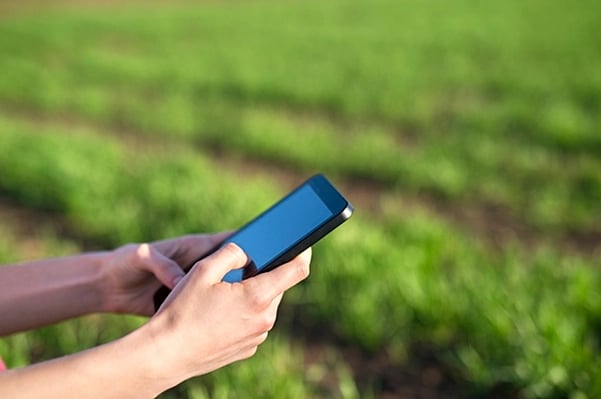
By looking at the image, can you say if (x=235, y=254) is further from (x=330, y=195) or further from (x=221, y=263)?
(x=330, y=195)

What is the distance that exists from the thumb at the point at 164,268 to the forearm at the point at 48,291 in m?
0.16

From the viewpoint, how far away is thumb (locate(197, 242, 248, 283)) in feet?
3.78

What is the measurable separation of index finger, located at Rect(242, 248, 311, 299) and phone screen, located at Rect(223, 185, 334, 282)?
0.07 m

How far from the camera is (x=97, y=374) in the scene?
1074 mm

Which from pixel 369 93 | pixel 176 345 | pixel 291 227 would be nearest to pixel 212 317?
pixel 176 345

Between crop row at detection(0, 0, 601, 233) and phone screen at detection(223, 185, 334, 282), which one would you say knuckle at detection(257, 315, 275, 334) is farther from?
crop row at detection(0, 0, 601, 233)

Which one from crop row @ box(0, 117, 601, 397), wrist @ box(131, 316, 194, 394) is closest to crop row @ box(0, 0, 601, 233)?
crop row @ box(0, 117, 601, 397)

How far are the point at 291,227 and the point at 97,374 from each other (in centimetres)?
50

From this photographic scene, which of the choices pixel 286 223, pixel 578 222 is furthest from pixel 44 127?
pixel 286 223

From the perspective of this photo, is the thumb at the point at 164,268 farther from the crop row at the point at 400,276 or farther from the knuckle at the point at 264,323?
the crop row at the point at 400,276

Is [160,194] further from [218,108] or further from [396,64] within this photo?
[396,64]

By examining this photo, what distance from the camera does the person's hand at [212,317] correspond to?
111 cm

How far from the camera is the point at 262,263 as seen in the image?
1316 millimetres

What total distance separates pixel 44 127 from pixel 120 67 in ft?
8.07
